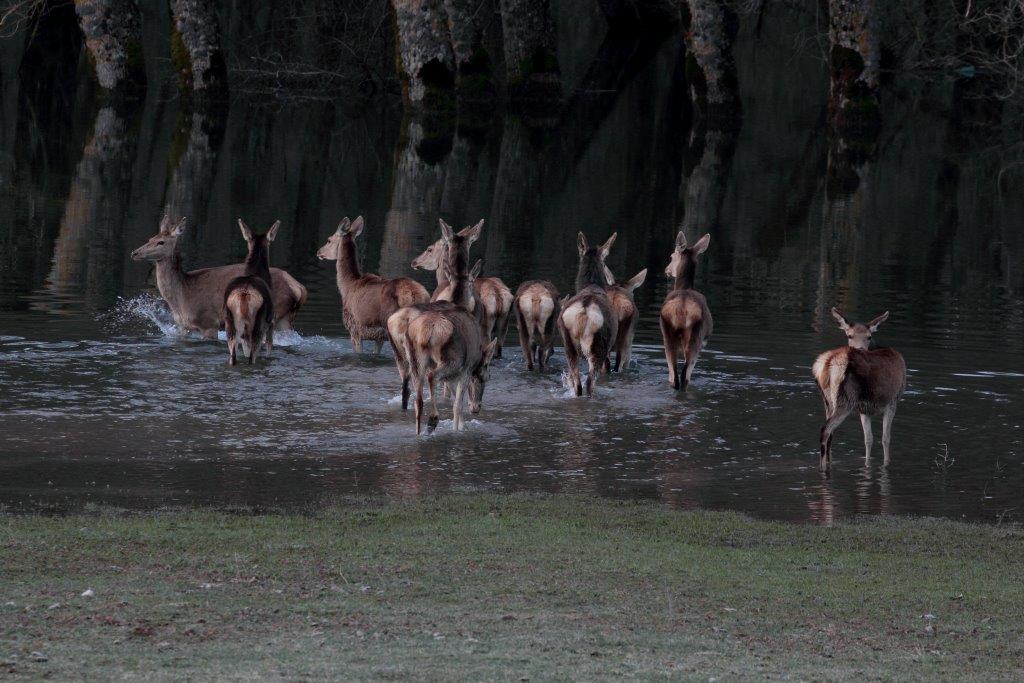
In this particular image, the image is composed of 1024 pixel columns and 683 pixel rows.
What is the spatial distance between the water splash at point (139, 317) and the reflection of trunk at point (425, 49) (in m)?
27.8

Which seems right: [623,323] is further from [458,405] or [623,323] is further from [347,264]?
[458,405]

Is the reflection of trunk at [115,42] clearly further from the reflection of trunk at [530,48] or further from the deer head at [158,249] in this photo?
the deer head at [158,249]

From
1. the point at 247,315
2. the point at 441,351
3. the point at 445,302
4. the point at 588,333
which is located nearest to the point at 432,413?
the point at 441,351

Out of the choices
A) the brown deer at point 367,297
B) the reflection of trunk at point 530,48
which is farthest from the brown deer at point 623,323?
the reflection of trunk at point 530,48

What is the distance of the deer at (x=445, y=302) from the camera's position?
13.6m

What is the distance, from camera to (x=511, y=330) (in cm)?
1891

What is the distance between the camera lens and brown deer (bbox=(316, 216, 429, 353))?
55.0 ft

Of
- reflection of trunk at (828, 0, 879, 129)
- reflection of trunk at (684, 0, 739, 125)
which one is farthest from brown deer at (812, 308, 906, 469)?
reflection of trunk at (684, 0, 739, 125)

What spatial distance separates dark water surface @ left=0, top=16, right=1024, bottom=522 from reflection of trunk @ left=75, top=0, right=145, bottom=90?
16.4ft

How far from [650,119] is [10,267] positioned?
32.7 m

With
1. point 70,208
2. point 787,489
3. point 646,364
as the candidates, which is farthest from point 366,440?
point 70,208

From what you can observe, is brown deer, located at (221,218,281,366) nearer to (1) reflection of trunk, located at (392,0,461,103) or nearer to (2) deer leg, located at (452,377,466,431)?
(2) deer leg, located at (452,377,466,431)

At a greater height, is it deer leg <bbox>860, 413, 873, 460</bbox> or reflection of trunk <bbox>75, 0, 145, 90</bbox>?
reflection of trunk <bbox>75, 0, 145, 90</bbox>

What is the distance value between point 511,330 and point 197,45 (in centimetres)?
3417
